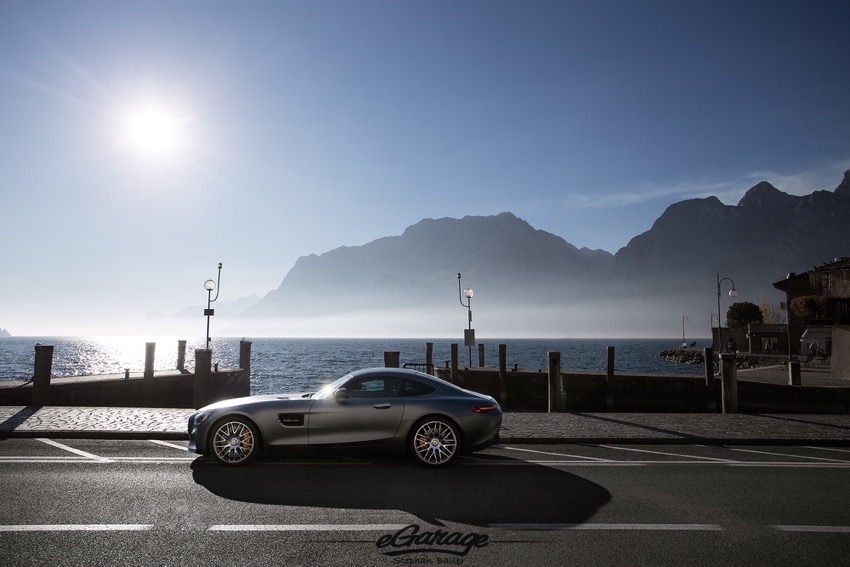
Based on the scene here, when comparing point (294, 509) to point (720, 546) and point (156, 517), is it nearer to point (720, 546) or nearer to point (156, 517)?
point (156, 517)

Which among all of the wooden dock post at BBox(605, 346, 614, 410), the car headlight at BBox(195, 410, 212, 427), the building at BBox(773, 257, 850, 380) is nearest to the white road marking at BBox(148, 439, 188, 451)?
the car headlight at BBox(195, 410, 212, 427)

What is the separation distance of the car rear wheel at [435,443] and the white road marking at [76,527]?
3.83 m

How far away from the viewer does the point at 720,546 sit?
501cm

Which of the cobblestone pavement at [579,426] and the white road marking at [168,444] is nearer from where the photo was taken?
the white road marking at [168,444]

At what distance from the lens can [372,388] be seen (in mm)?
8570

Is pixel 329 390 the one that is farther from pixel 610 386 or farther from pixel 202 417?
pixel 610 386

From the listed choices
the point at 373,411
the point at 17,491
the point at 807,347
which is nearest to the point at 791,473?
the point at 373,411

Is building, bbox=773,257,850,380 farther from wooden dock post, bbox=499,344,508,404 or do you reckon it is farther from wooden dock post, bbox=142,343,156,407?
wooden dock post, bbox=142,343,156,407

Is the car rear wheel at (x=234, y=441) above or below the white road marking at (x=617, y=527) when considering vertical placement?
above

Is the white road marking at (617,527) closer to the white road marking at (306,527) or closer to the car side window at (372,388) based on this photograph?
the white road marking at (306,527)

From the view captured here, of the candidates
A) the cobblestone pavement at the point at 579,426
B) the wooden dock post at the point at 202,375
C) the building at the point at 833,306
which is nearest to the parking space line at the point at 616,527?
the cobblestone pavement at the point at 579,426

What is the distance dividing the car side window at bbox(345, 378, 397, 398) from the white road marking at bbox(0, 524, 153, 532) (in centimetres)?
351

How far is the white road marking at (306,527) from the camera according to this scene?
212 inches

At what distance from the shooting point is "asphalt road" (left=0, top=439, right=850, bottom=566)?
479 cm
